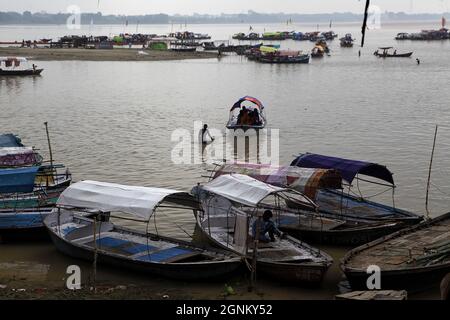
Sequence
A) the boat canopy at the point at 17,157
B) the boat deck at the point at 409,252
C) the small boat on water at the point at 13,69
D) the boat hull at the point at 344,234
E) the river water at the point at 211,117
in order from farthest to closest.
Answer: the small boat on water at the point at 13,69, the river water at the point at 211,117, the boat canopy at the point at 17,157, the boat hull at the point at 344,234, the boat deck at the point at 409,252

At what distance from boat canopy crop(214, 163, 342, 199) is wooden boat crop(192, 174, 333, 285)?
0.64 metres

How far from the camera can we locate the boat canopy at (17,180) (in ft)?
48.7

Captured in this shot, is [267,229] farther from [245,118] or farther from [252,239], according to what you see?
[245,118]

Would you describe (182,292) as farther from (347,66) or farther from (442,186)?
(347,66)

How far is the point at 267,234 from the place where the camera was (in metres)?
12.7

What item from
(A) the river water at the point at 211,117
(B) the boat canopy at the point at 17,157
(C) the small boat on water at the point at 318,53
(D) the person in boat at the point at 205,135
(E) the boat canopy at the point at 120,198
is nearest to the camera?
(E) the boat canopy at the point at 120,198

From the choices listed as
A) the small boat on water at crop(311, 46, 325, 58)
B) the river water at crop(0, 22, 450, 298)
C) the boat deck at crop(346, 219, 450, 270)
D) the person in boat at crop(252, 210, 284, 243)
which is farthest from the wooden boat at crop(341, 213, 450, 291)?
the small boat on water at crop(311, 46, 325, 58)

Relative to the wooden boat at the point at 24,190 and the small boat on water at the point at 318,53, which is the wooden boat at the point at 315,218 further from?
the small boat on water at the point at 318,53

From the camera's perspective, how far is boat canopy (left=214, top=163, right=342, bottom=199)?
1436 cm

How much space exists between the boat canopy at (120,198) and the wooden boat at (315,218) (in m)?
2.74

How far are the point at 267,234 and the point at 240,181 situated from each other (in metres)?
1.21

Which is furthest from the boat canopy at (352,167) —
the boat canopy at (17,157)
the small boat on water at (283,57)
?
the small boat on water at (283,57)
